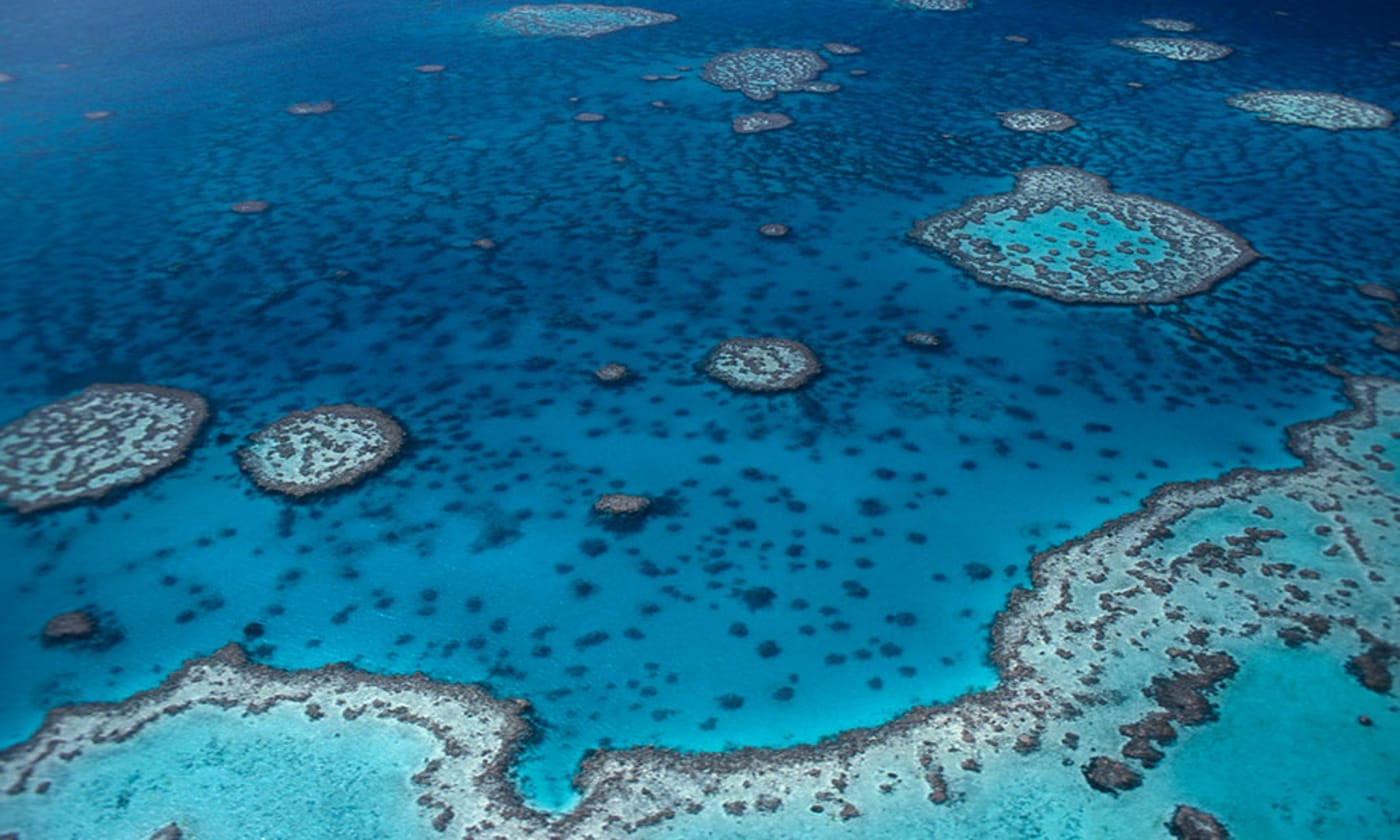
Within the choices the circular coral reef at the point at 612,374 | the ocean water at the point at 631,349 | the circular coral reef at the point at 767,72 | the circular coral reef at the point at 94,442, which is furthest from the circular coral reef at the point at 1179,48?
the circular coral reef at the point at 94,442

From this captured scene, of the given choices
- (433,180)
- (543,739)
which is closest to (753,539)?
(543,739)

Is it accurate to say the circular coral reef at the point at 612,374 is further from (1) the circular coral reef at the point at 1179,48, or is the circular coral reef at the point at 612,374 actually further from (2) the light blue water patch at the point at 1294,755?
(1) the circular coral reef at the point at 1179,48

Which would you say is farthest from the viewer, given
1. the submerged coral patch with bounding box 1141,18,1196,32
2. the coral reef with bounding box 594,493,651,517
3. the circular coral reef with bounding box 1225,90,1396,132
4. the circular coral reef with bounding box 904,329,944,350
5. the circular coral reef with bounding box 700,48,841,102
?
the submerged coral patch with bounding box 1141,18,1196,32

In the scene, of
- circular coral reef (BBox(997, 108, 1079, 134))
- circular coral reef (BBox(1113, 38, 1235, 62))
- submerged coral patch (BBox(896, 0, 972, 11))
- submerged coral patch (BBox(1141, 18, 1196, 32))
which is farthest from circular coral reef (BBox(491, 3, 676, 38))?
submerged coral patch (BBox(1141, 18, 1196, 32))

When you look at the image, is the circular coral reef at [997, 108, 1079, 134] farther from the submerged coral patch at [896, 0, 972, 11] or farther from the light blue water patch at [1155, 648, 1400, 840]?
the light blue water patch at [1155, 648, 1400, 840]

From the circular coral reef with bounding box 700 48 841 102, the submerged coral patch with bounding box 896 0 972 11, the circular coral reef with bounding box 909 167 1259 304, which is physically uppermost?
the submerged coral patch with bounding box 896 0 972 11

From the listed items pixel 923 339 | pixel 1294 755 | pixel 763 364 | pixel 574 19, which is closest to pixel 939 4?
pixel 574 19

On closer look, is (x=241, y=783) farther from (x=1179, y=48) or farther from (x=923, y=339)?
(x=1179, y=48)
